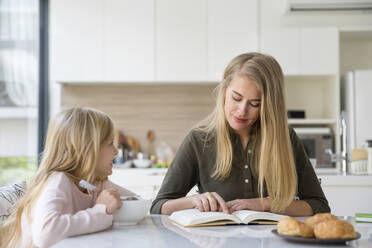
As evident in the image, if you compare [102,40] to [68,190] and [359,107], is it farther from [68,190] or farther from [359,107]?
[68,190]

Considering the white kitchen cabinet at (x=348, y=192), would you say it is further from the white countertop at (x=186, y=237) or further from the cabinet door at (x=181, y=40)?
the white countertop at (x=186, y=237)

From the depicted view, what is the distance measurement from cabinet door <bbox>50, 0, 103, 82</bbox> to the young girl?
2977 millimetres

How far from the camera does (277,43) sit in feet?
14.5

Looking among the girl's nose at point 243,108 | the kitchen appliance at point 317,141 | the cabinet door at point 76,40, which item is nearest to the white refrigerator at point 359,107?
the kitchen appliance at point 317,141

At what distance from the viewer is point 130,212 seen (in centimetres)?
143

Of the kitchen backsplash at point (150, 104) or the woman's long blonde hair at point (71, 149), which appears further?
the kitchen backsplash at point (150, 104)

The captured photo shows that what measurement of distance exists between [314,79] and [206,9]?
1.22m

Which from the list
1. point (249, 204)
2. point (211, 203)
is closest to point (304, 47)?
point (249, 204)

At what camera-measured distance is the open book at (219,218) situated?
1.42m

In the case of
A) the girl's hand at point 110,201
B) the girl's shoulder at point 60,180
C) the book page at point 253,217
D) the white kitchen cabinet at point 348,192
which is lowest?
the white kitchen cabinet at point 348,192

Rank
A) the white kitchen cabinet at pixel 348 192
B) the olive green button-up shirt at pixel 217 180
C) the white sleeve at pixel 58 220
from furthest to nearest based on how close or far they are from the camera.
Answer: the white kitchen cabinet at pixel 348 192, the olive green button-up shirt at pixel 217 180, the white sleeve at pixel 58 220

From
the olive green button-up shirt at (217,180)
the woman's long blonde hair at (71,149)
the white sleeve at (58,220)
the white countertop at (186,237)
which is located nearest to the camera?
the white countertop at (186,237)

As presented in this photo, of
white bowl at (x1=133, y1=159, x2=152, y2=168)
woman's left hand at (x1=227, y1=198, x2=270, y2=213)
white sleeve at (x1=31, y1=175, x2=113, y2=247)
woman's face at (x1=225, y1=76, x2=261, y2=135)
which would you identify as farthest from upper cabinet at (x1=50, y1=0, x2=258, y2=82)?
white sleeve at (x1=31, y1=175, x2=113, y2=247)

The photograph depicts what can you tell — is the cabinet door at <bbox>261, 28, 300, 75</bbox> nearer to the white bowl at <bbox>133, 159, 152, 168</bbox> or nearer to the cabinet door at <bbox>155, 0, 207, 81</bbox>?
the cabinet door at <bbox>155, 0, 207, 81</bbox>
